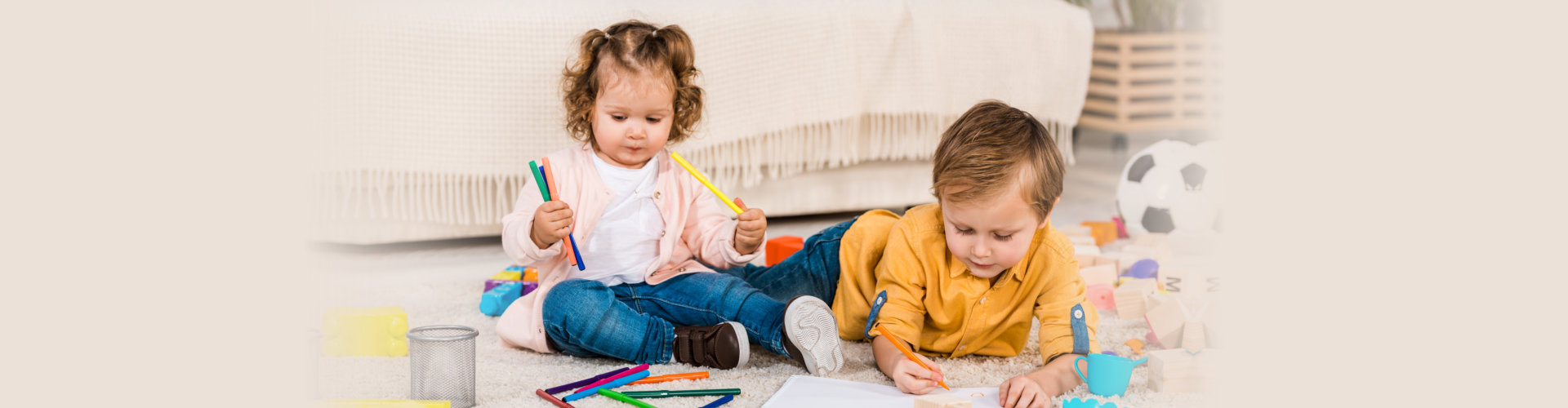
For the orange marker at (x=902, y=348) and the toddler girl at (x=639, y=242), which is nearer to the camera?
the orange marker at (x=902, y=348)

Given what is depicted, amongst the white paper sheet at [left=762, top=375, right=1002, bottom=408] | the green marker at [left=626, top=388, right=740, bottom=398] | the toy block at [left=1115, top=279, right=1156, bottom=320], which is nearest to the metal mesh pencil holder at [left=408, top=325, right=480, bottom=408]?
the green marker at [left=626, top=388, right=740, bottom=398]

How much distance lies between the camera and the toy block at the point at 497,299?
1305 millimetres

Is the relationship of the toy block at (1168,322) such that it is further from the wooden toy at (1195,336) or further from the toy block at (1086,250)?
the toy block at (1086,250)

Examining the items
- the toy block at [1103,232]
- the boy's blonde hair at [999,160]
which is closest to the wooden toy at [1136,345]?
the boy's blonde hair at [999,160]

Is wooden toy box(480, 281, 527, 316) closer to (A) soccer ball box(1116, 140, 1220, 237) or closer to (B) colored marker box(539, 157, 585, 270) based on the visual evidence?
(B) colored marker box(539, 157, 585, 270)

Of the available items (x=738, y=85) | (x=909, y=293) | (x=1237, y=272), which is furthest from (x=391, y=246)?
(x=1237, y=272)

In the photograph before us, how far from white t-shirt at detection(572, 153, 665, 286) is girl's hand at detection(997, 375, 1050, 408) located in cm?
43

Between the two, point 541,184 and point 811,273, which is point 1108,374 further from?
point 541,184

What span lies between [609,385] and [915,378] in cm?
27

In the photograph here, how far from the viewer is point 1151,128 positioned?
2.71 metres

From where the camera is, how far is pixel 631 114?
118cm

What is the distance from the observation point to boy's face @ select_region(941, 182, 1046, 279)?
38.3 inches

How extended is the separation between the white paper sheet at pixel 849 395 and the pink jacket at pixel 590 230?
9.9 inches

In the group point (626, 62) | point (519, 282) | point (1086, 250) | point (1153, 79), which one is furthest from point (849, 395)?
point (1153, 79)
